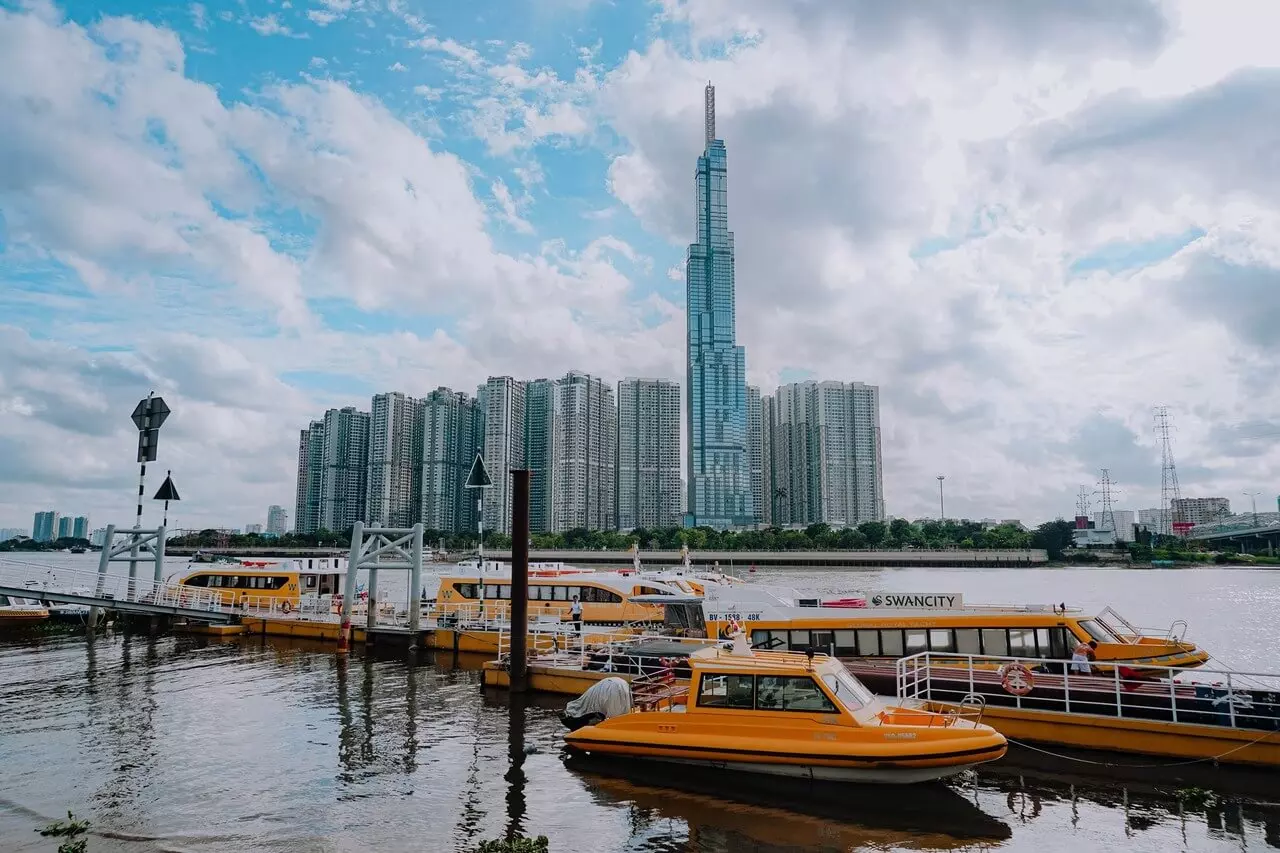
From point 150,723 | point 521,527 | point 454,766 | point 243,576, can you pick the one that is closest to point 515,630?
point 521,527

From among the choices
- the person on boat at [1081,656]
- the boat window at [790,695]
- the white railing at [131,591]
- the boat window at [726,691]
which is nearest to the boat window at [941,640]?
the person on boat at [1081,656]

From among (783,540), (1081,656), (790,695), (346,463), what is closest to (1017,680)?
(1081,656)

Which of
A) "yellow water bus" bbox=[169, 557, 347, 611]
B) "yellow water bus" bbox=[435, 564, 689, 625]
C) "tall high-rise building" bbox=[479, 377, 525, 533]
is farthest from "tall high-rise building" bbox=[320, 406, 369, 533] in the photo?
"yellow water bus" bbox=[435, 564, 689, 625]

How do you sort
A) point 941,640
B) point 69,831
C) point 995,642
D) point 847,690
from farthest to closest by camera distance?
point 941,640, point 995,642, point 847,690, point 69,831

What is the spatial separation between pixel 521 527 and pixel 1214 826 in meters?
16.8

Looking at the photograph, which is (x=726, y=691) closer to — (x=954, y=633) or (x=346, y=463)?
(x=954, y=633)

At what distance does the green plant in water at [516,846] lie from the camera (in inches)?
422

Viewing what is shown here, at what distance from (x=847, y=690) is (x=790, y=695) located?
108cm

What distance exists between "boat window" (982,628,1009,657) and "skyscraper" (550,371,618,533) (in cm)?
15711

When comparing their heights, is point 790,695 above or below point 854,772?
above

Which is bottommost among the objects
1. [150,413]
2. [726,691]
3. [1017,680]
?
[1017,680]

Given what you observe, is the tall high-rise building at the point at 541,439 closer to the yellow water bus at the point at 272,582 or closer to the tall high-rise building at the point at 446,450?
the tall high-rise building at the point at 446,450

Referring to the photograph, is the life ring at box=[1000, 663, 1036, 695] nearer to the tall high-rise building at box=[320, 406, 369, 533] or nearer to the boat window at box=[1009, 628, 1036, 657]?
the boat window at box=[1009, 628, 1036, 657]

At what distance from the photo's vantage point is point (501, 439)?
518 ft
